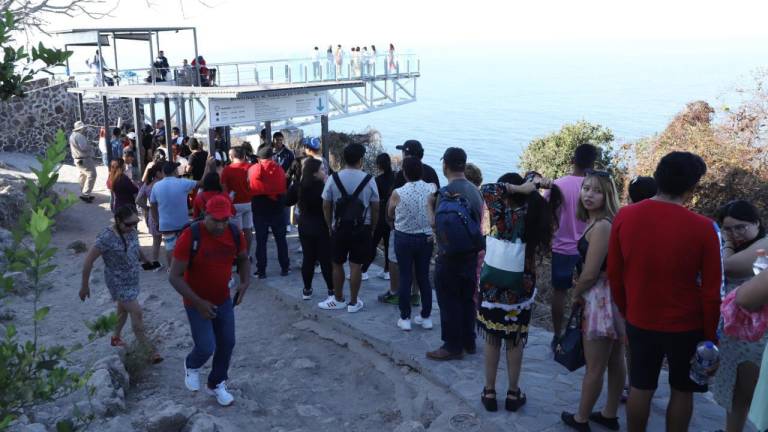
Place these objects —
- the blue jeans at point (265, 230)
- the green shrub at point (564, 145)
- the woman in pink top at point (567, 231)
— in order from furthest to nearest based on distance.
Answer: the green shrub at point (564, 145) < the blue jeans at point (265, 230) < the woman in pink top at point (567, 231)

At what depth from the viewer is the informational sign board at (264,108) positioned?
9680 mm

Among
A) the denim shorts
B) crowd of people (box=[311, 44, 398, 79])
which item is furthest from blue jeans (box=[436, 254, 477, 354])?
crowd of people (box=[311, 44, 398, 79])

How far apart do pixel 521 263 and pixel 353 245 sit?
2.34 meters

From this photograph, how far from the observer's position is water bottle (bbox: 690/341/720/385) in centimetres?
337

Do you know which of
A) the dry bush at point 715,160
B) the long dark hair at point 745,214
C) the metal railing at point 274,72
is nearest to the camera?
the long dark hair at point 745,214

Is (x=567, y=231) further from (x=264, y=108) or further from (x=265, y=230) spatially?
(x=264, y=108)

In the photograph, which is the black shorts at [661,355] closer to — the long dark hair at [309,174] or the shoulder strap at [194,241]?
the shoulder strap at [194,241]

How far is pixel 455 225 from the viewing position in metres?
5.00

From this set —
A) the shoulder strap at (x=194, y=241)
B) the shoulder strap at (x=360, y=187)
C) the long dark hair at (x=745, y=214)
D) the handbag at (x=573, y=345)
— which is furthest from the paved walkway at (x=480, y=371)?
the shoulder strap at (x=194, y=241)

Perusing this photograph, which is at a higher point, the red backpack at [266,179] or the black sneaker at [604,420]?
the red backpack at [266,179]

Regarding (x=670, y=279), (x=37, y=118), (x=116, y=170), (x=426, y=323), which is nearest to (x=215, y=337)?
(x=426, y=323)

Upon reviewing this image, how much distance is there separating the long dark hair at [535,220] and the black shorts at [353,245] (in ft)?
7.37

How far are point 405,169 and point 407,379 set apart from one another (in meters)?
1.73

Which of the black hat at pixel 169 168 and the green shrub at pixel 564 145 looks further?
the green shrub at pixel 564 145
